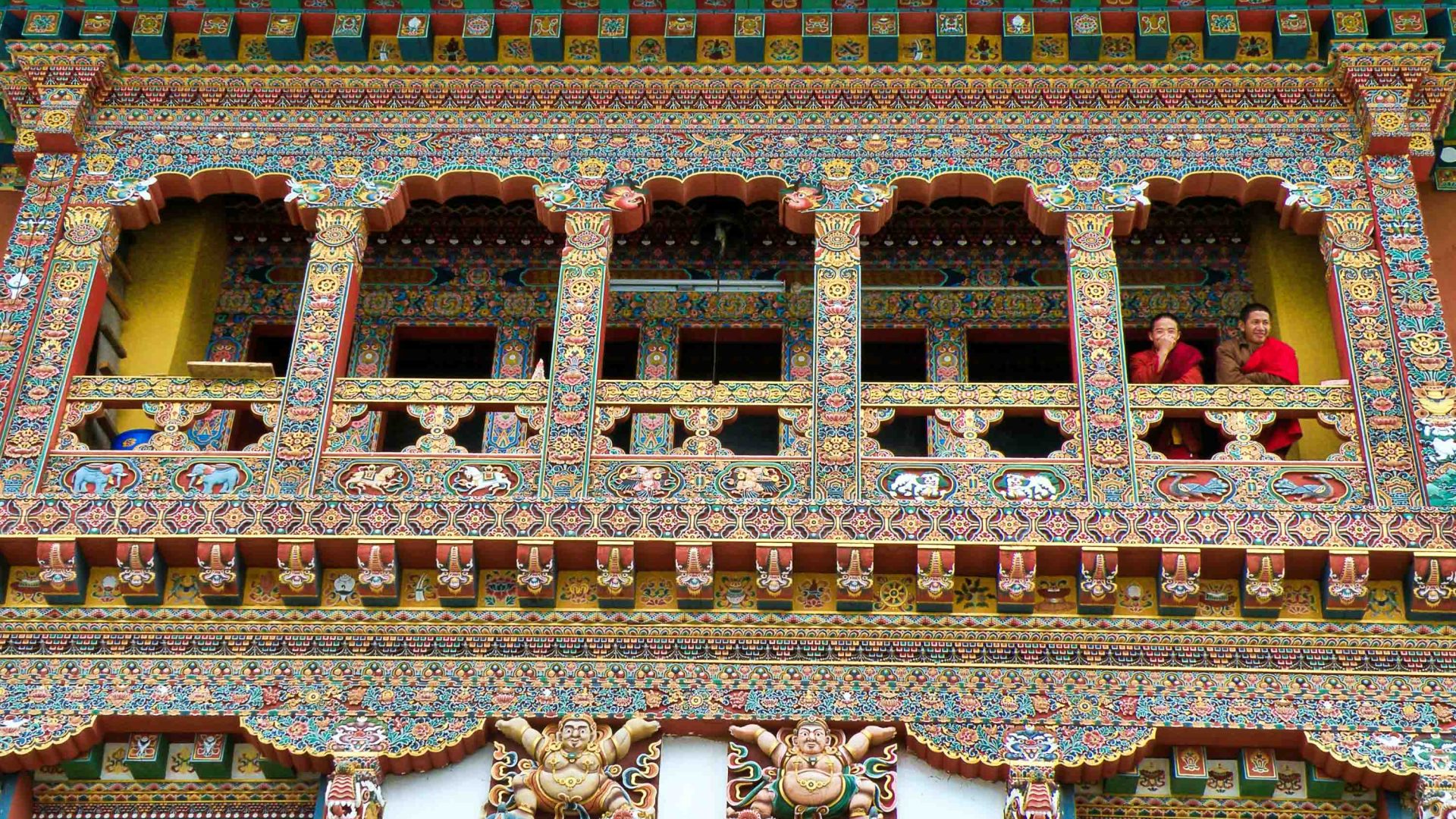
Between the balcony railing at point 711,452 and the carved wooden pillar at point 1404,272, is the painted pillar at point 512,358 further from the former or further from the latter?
the carved wooden pillar at point 1404,272

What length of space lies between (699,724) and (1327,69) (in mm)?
5597

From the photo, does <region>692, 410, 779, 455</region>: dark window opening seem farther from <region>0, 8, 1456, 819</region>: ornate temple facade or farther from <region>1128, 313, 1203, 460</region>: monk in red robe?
<region>1128, 313, 1203, 460</region>: monk in red robe

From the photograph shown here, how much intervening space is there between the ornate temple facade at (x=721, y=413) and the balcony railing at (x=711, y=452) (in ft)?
0.09

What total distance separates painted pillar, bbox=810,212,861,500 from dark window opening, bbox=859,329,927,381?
5.13 feet

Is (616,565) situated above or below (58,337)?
below

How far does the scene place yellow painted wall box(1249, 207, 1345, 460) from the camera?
41.2 feet

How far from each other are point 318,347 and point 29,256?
1.87m

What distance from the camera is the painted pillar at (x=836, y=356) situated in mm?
11414

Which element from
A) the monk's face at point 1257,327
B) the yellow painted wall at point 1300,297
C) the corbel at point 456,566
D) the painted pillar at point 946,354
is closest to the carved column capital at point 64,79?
the corbel at point 456,566

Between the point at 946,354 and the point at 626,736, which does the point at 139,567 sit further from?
the point at 946,354

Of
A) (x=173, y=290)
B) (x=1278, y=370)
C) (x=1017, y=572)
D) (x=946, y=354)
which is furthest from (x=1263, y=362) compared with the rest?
(x=173, y=290)

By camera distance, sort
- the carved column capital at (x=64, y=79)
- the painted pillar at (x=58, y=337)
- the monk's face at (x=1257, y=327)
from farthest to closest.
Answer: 1. the carved column capital at (x=64, y=79)
2. the monk's face at (x=1257, y=327)
3. the painted pillar at (x=58, y=337)

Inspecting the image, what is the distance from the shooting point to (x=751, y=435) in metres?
13.7

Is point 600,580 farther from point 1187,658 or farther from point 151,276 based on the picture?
point 151,276
